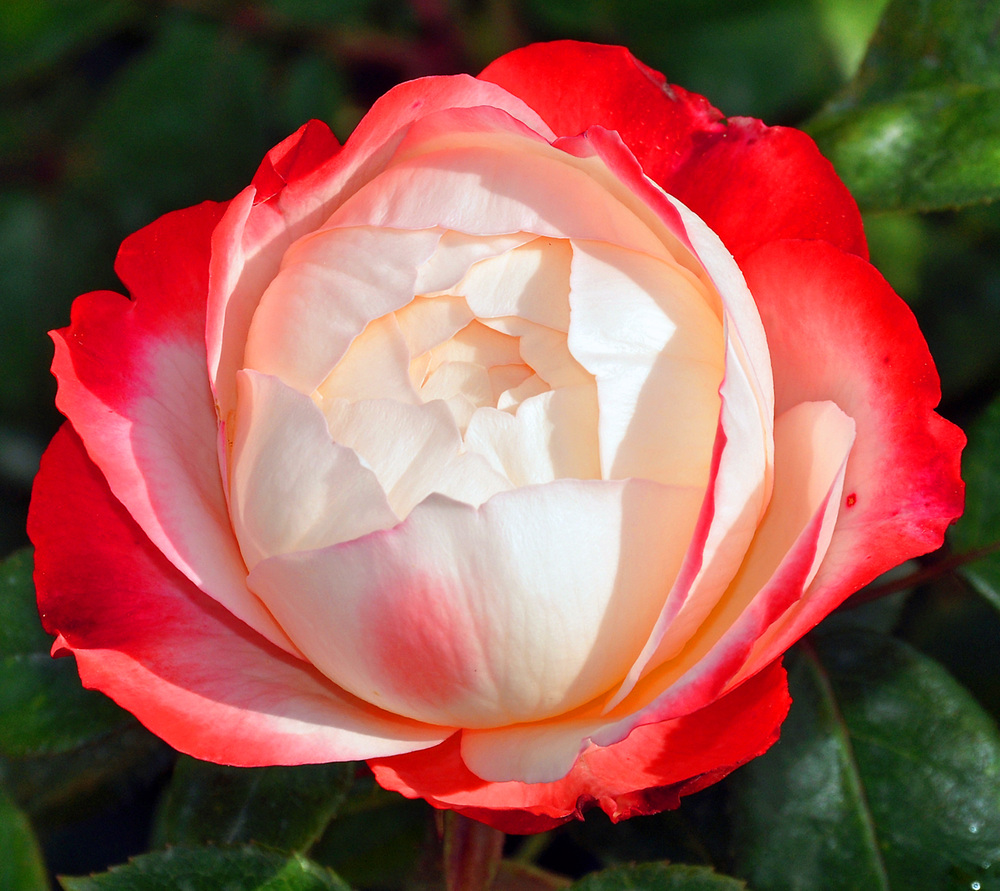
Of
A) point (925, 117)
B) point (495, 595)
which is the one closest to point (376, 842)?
point (495, 595)

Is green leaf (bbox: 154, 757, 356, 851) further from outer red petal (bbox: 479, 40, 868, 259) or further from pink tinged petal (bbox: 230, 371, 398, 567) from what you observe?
outer red petal (bbox: 479, 40, 868, 259)

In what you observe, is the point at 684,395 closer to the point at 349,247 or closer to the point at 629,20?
the point at 349,247

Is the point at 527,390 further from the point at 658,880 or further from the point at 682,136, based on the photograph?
the point at 658,880

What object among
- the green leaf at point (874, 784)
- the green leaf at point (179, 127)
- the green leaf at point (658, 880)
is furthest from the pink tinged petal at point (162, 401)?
the green leaf at point (179, 127)

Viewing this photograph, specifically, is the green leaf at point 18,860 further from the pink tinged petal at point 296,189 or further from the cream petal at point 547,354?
the cream petal at point 547,354

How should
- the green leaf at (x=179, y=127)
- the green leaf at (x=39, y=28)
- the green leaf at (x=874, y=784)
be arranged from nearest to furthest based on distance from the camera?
the green leaf at (x=874, y=784), the green leaf at (x=39, y=28), the green leaf at (x=179, y=127)

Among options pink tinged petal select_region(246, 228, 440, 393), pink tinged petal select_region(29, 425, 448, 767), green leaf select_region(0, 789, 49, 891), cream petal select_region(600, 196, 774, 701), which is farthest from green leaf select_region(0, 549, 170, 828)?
cream petal select_region(600, 196, 774, 701)
